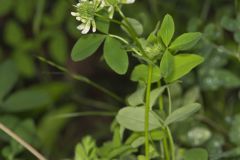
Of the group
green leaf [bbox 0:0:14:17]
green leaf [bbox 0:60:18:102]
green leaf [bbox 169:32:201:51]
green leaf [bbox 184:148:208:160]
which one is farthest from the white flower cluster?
green leaf [bbox 0:0:14:17]

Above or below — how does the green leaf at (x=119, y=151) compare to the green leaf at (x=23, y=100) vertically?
above

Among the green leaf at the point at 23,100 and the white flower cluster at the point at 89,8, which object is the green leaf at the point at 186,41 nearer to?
the white flower cluster at the point at 89,8

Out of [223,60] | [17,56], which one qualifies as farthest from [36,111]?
[223,60]

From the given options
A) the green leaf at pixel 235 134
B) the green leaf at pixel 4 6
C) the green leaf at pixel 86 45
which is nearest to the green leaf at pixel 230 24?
the green leaf at pixel 235 134

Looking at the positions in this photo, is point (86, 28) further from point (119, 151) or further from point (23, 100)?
point (23, 100)

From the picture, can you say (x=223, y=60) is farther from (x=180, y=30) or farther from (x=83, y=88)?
(x=83, y=88)

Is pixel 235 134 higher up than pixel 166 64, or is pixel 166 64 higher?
pixel 166 64

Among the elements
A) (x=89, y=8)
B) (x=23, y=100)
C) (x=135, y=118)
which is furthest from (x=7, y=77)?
(x=89, y=8)
